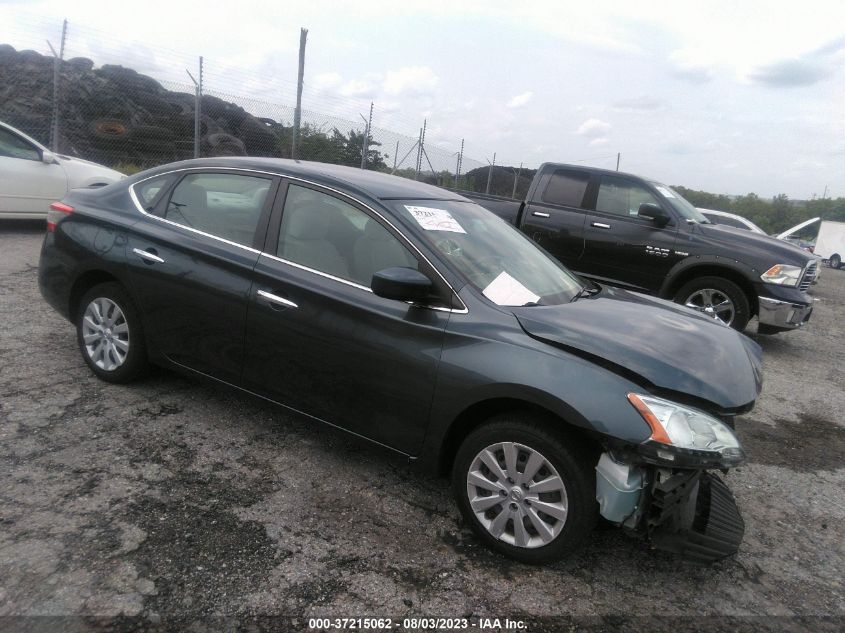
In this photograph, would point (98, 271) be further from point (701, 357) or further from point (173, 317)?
point (701, 357)

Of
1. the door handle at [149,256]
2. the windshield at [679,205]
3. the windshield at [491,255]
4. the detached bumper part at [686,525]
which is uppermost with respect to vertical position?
the windshield at [679,205]

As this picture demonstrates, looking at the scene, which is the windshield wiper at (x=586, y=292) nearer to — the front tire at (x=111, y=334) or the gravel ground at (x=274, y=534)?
the gravel ground at (x=274, y=534)

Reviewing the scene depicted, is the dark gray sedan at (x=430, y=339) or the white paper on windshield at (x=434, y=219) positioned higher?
the white paper on windshield at (x=434, y=219)

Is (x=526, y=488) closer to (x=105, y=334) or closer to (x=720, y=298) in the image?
(x=105, y=334)

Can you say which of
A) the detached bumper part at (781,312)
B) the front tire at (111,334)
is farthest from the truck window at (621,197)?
the front tire at (111,334)

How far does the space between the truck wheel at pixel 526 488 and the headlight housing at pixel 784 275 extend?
5.14 metres

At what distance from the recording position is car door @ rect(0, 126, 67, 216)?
830 centimetres

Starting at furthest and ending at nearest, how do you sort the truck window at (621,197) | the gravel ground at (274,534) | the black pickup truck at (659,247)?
the truck window at (621,197) < the black pickup truck at (659,247) < the gravel ground at (274,534)

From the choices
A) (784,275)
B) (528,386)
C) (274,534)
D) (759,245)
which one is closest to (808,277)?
(784,275)

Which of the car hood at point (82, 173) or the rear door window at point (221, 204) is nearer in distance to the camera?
the rear door window at point (221, 204)

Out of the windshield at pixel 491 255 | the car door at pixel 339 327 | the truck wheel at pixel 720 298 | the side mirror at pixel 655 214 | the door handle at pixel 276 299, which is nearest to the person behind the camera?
the car door at pixel 339 327

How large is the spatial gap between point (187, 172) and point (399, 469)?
88.0 inches

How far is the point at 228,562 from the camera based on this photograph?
254 cm

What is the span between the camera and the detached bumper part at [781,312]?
6605 millimetres
